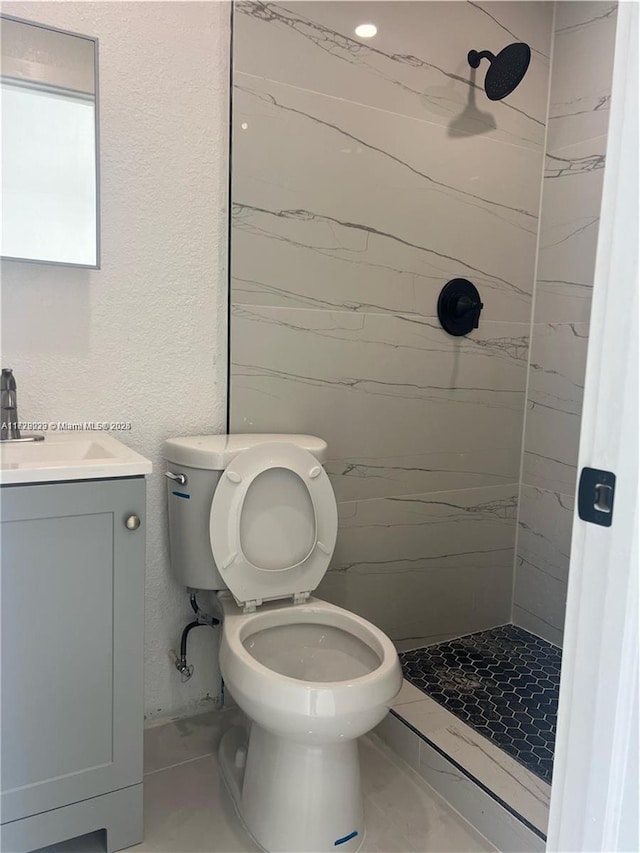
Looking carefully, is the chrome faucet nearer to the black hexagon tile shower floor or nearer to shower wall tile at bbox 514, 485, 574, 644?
the black hexagon tile shower floor

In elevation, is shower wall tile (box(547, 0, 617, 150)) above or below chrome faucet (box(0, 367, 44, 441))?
above

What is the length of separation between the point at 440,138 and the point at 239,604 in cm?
157

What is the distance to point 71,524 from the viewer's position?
1.22 m

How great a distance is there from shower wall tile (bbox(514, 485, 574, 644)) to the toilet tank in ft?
3.45

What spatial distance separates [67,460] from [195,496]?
0.37 meters

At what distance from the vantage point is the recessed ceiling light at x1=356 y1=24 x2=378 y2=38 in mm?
1827

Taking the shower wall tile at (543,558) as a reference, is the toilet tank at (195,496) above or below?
above

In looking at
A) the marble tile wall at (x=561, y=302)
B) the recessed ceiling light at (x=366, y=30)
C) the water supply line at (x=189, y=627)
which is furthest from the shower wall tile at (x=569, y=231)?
the water supply line at (x=189, y=627)

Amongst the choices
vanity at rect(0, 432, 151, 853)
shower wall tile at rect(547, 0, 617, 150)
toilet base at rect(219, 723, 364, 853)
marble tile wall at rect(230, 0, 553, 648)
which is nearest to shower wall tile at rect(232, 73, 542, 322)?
marble tile wall at rect(230, 0, 553, 648)

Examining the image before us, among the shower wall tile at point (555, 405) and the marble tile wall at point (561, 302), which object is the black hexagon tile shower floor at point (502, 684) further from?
the shower wall tile at point (555, 405)

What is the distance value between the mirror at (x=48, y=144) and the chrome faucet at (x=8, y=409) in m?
0.29

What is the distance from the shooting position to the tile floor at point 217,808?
A: 140cm

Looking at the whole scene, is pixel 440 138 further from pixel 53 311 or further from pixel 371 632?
pixel 371 632

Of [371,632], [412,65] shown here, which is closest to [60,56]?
[412,65]
